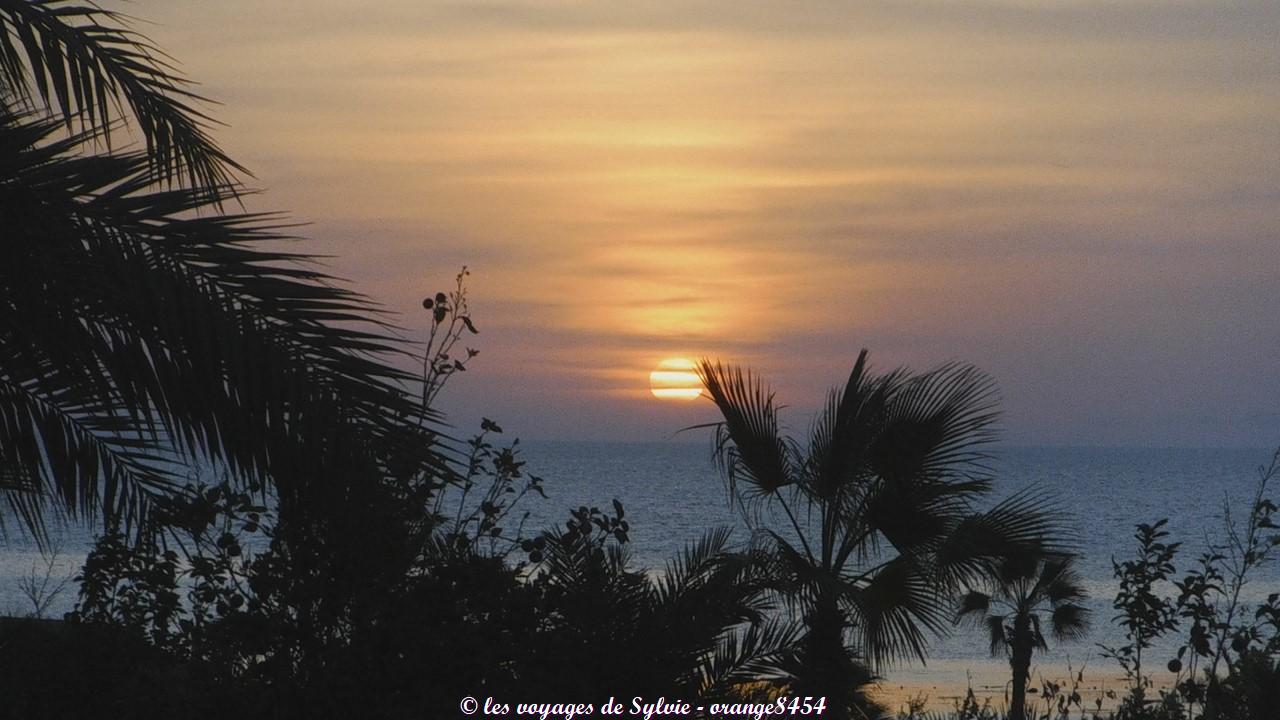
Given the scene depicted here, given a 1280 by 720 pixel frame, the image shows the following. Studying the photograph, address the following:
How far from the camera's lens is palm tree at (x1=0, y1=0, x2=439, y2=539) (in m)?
4.13

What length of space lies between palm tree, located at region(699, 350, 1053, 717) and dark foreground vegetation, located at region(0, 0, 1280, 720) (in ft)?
0.11

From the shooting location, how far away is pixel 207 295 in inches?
169

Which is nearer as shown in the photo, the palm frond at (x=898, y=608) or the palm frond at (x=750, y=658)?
the palm frond at (x=750, y=658)

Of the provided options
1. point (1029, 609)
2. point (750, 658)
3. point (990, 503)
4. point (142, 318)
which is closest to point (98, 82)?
point (142, 318)

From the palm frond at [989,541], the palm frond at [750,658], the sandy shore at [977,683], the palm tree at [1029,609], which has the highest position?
the palm frond at [989,541]

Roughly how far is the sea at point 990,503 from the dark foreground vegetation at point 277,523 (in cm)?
40

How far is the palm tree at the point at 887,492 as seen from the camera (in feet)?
27.5

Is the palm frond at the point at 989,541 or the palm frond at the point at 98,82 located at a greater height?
the palm frond at the point at 98,82

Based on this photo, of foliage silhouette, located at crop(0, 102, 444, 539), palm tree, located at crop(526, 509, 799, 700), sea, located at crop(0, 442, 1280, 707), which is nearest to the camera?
foliage silhouette, located at crop(0, 102, 444, 539)

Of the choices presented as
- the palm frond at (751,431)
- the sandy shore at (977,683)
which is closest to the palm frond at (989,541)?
the palm frond at (751,431)

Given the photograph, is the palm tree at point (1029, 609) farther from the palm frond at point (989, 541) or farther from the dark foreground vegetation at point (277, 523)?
the dark foreground vegetation at point (277, 523)

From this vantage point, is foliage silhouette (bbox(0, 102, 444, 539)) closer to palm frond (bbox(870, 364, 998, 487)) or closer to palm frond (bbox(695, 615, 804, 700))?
palm frond (bbox(695, 615, 804, 700))

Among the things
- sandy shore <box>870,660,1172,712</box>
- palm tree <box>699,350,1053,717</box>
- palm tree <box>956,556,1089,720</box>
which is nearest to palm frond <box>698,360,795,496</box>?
palm tree <box>699,350,1053,717</box>

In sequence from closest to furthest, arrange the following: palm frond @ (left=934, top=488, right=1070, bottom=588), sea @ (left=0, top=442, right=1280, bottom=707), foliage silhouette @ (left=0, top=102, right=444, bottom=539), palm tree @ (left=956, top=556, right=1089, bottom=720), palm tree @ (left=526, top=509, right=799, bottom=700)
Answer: foliage silhouette @ (left=0, top=102, right=444, bottom=539) → palm tree @ (left=526, top=509, right=799, bottom=700) → palm frond @ (left=934, top=488, right=1070, bottom=588) → palm tree @ (left=956, top=556, right=1089, bottom=720) → sea @ (left=0, top=442, right=1280, bottom=707)
